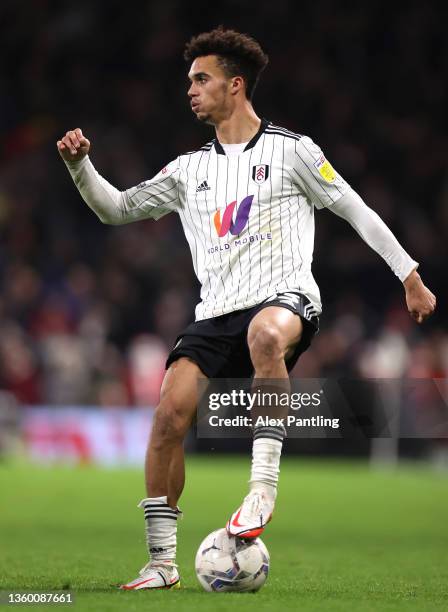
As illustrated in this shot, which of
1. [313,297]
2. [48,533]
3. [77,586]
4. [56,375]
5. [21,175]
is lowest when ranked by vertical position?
[77,586]

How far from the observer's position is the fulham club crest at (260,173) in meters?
5.70

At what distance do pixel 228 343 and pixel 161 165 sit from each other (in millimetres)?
13656

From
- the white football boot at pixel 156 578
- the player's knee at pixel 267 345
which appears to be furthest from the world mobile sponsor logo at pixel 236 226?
the white football boot at pixel 156 578

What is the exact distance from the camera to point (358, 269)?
18.6m

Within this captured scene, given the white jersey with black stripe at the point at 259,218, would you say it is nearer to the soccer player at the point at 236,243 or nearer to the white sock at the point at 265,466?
the soccer player at the point at 236,243

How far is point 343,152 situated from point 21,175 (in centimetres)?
498

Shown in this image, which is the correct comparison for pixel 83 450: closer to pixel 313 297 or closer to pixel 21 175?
pixel 21 175

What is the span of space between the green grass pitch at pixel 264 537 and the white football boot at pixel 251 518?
26 centimetres

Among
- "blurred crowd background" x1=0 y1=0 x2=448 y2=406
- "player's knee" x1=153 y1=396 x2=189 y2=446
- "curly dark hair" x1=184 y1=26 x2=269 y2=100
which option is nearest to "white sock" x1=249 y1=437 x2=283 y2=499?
"player's knee" x1=153 y1=396 x2=189 y2=446

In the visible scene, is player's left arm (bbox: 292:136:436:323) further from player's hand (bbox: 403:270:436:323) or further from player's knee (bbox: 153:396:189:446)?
player's knee (bbox: 153:396:189:446)

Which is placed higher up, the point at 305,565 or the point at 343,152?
the point at 343,152

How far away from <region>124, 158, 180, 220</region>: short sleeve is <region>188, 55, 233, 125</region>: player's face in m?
0.30

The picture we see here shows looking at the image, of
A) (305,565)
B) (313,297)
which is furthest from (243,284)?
(305,565)

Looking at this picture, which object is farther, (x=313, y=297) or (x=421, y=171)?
(x=421, y=171)
